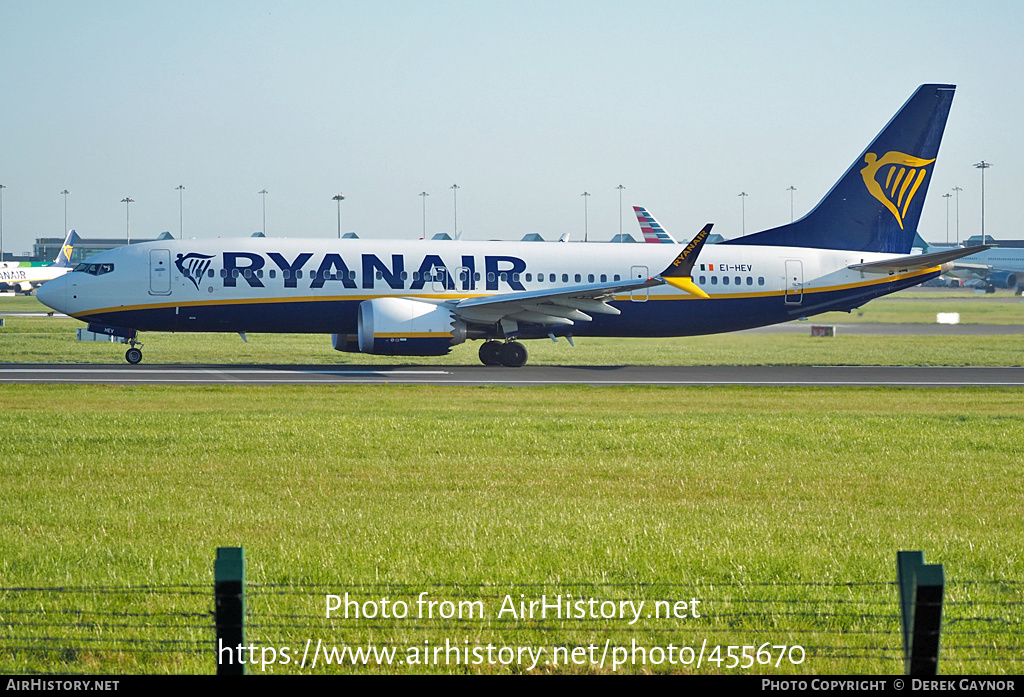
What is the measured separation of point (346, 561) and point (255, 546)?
1149mm

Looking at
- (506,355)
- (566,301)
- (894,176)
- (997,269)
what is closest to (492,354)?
(506,355)

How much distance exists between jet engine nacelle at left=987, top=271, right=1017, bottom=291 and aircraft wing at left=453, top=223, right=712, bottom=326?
319 feet

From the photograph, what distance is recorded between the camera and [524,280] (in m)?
35.2

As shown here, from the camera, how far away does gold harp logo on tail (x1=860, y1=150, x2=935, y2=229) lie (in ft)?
124

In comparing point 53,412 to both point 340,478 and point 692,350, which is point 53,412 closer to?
point 340,478

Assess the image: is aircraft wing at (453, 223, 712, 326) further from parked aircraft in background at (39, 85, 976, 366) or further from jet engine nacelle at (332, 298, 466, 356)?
jet engine nacelle at (332, 298, 466, 356)

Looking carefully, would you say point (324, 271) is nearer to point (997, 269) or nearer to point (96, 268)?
point (96, 268)

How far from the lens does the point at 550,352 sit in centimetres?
4419

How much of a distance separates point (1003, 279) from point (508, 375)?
104279mm

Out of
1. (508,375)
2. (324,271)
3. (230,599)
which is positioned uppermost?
(324,271)

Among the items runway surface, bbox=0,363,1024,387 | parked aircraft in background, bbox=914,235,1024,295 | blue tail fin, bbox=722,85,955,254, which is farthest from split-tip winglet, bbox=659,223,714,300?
parked aircraft in background, bbox=914,235,1024,295

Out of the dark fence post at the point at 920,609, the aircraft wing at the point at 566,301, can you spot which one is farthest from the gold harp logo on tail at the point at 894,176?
the dark fence post at the point at 920,609

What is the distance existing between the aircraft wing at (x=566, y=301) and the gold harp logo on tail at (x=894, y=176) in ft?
26.3
